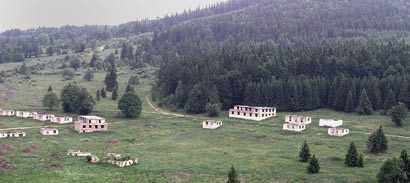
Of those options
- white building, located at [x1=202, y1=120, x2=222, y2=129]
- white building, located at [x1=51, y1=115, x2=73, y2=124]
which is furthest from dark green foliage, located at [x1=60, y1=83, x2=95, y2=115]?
white building, located at [x1=202, y1=120, x2=222, y2=129]

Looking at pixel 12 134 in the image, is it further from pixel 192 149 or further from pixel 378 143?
pixel 378 143

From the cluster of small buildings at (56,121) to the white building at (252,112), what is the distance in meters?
31.5

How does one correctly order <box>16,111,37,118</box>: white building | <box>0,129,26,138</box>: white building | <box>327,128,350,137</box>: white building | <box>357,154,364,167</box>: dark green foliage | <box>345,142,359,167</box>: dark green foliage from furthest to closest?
<box>16,111,37,118</box>: white building
<box>327,128,350,137</box>: white building
<box>0,129,26,138</box>: white building
<box>345,142,359,167</box>: dark green foliage
<box>357,154,364,167</box>: dark green foliage

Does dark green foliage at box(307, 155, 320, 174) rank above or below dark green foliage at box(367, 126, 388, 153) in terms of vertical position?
below

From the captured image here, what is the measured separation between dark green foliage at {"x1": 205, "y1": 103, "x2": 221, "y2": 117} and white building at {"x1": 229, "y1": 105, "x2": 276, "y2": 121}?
2.98m

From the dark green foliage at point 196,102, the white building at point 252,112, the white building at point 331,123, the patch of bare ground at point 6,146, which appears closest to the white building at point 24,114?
the patch of bare ground at point 6,146

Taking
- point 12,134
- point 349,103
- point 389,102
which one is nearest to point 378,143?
point 389,102

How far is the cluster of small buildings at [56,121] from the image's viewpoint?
92.1 metres

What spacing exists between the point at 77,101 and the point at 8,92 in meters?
41.9

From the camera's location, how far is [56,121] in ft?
348

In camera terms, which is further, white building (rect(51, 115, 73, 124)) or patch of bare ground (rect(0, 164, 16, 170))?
white building (rect(51, 115, 73, 124))

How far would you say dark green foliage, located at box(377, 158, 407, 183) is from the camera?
61597 millimetres

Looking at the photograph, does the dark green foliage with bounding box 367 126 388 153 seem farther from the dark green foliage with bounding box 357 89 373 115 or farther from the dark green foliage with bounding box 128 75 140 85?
the dark green foliage with bounding box 128 75 140 85

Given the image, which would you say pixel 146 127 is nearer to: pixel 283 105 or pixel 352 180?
pixel 283 105
